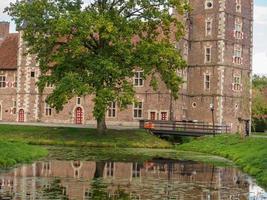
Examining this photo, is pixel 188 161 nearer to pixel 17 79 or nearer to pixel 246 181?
pixel 246 181

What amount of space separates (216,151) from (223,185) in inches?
697

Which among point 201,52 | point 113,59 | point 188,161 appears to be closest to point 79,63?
point 113,59

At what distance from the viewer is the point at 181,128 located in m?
49.0

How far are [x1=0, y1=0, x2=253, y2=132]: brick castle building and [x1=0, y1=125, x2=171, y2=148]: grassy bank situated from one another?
1003cm

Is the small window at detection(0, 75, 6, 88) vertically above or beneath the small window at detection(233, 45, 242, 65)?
beneath

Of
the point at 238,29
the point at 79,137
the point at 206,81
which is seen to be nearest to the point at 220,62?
the point at 206,81

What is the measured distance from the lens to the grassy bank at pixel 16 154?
86.8ft

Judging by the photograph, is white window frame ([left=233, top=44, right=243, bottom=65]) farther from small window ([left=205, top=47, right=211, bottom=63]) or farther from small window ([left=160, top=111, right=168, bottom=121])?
small window ([left=160, top=111, right=168, bottom=121])

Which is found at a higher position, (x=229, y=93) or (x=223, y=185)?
(x=229, y=93)

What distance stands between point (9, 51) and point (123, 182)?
46923 mm

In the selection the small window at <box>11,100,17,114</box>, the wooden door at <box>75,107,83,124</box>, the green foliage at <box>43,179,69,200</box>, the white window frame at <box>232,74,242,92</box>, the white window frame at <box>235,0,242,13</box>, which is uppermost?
the white window frame at <box>235,0,242,13</box>

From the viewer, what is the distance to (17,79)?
6328 centimetres

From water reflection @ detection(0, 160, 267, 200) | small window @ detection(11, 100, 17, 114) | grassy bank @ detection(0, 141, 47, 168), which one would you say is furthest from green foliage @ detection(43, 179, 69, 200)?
small window @ detection(11, 100, 17, 114)

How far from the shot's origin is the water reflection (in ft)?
59.8
